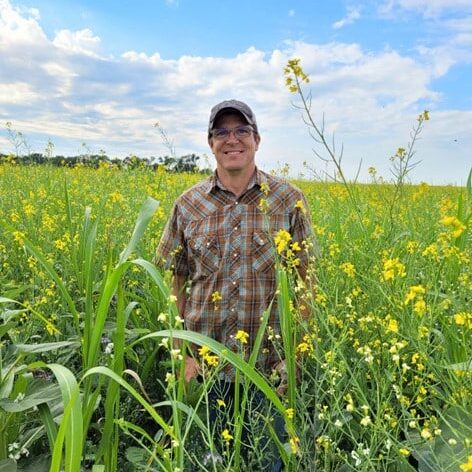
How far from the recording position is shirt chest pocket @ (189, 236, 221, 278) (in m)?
2.42

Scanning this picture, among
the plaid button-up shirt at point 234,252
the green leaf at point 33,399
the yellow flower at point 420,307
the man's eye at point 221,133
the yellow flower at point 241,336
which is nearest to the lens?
the yellow flower at point 420,307

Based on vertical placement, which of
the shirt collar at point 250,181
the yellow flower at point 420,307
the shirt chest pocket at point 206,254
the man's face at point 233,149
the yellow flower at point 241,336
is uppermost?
the man's face at point 233,149

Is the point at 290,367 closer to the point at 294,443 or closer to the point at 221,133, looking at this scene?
the point at 294,443

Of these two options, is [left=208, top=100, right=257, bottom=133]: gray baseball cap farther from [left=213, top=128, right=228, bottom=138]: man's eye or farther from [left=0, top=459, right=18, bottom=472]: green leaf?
[left=0, top=459, right=18, bottom=472]: green leaf

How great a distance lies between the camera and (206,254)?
2430mm

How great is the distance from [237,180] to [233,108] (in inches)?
13.0

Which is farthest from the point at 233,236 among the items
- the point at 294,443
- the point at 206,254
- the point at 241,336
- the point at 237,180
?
the point at 294,443

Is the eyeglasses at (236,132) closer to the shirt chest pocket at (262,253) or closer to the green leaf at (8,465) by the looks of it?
the shirt chest pocket at (262,253)

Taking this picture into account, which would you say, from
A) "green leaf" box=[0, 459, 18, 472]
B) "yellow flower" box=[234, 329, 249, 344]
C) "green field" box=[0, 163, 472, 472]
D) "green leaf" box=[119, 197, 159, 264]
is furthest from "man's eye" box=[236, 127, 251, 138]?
"green leaf" box=[0, 459, 18, 472]

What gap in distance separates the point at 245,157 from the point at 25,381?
52.3 inches

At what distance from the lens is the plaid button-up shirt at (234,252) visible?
2.34 metres

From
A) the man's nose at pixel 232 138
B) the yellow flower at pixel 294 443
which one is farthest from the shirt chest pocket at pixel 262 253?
the yellow flower at pixel 294 443

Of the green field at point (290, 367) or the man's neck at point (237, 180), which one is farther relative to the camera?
the man's neck at point (237, 180)

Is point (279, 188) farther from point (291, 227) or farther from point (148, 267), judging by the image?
point (148, 267)
